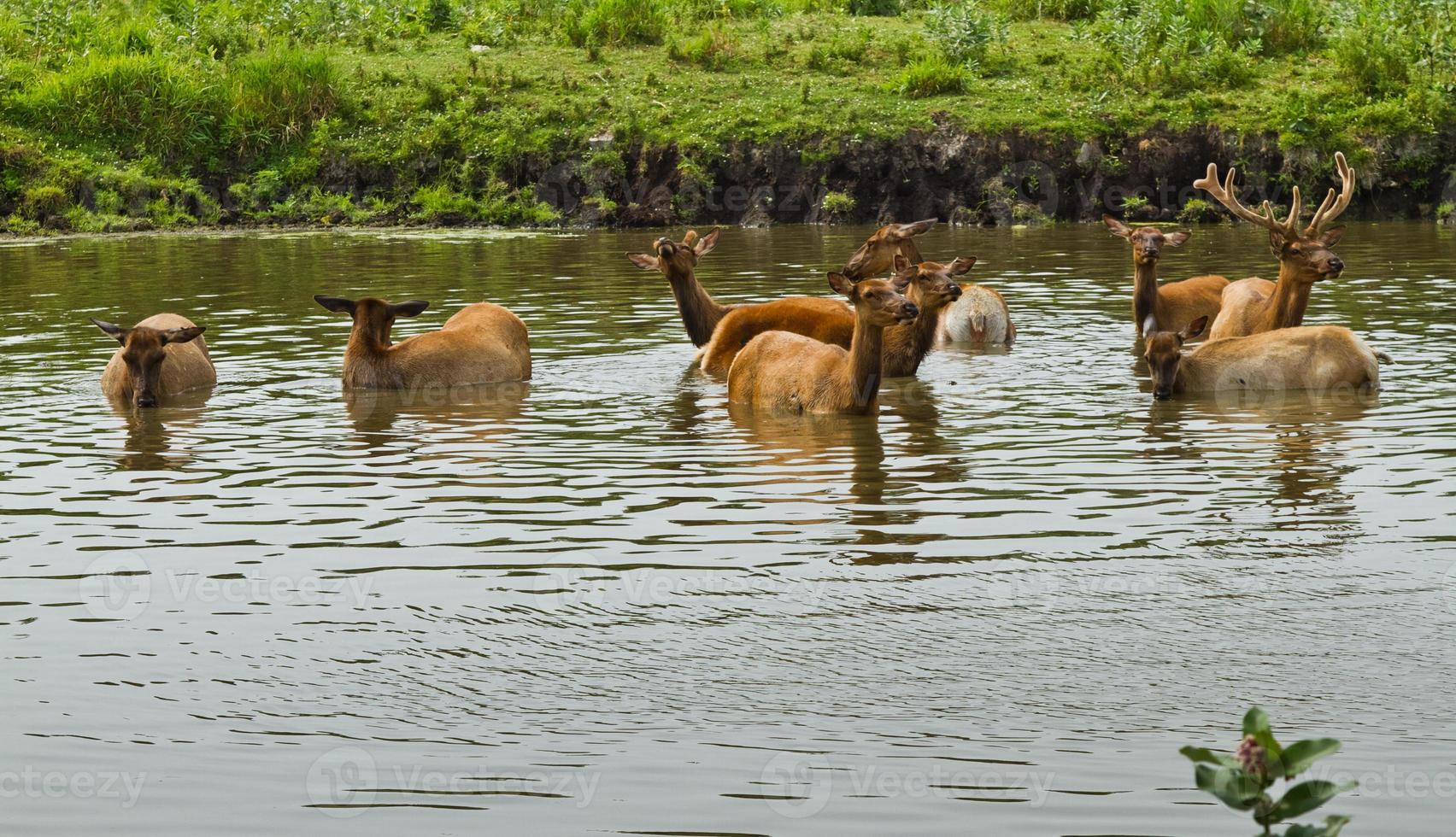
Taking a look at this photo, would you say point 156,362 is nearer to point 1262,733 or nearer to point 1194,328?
point 1194,328

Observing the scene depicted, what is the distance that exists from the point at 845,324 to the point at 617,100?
64.0 ft

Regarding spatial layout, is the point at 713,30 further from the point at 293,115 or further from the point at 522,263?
the point at 522,263

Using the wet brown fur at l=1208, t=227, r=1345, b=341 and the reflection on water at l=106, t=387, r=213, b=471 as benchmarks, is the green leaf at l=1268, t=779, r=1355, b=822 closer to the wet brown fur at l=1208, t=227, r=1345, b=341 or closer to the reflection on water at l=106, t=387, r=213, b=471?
the reflection on water at l=106, t=387, r=213, b=471

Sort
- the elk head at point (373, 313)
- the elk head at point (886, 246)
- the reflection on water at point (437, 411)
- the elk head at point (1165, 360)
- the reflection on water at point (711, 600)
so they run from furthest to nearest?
1. the elk head at point (886, 246)
2. the elk head at point (373, 313)
3. the elk head at point (1165, 360)
4. the reflection on water at point (437, 411)
5. the reflection on water at point (711, 600)

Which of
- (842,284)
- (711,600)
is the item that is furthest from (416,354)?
(711,600)

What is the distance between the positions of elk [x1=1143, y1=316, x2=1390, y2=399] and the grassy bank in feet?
58.4

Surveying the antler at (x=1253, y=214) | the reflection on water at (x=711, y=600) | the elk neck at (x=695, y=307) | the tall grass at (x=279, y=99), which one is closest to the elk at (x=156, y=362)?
the reflection on water at (x=711, y=600)

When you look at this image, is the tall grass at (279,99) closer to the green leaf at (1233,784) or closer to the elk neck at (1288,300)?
the elk neck at (1288,300)

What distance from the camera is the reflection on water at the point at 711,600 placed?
509 centimetres

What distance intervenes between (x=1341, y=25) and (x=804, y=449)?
991 inches

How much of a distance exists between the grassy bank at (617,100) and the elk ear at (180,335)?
1752cm

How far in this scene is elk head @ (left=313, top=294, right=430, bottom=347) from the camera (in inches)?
511

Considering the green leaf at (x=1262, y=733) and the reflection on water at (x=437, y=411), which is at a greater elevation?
the green leaf at (x=1262, y=733)

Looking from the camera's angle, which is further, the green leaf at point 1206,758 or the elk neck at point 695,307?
the elk neck at point 695,307
